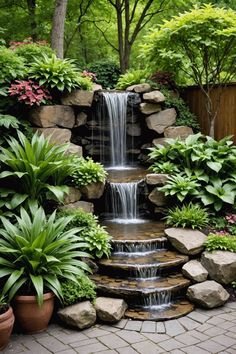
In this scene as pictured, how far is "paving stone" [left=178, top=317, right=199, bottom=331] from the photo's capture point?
4.35 metres

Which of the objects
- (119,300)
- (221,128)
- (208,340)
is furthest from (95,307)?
(221,128)

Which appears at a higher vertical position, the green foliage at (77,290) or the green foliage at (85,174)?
the green foliage at (85,174)

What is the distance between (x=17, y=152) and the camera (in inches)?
219

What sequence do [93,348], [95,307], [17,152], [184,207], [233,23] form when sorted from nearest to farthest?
1. [93,348]
2. [95,307]
3. [17,152]
4. [184,207]
5. [233,23]

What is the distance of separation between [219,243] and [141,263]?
113cm

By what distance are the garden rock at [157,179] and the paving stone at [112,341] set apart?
3099mm

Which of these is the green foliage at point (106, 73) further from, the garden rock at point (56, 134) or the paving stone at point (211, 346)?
the paving stone at point (211, 346)

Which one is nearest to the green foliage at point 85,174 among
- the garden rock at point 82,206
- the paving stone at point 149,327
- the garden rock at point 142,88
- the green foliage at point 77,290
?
the garden rock at point 82,206

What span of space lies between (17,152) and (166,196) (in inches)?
102

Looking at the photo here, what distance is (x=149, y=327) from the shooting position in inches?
170

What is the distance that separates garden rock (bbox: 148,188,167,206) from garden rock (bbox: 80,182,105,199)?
920mm

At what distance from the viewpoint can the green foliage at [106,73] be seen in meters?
11.5

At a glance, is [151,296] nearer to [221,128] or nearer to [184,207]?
[184,207]

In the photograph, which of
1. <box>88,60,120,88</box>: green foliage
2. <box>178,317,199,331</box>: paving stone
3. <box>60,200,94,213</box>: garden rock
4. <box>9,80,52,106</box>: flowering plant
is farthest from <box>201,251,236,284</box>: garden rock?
<box>88,60,120,88</box>: green foliage
